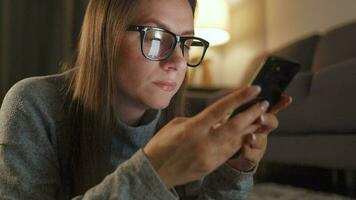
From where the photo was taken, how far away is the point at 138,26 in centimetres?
54

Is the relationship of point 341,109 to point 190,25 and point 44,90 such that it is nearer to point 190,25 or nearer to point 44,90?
point 190,25

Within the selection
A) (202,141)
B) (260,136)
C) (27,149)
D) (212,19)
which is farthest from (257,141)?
(212,19)

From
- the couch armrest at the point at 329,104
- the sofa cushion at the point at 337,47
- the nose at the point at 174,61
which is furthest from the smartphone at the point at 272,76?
the sofa cushion at the point at 337,47

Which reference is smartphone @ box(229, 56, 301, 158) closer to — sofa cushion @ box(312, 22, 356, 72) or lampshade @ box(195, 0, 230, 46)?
sofa cushion @ box(312, 22, 356, 72)

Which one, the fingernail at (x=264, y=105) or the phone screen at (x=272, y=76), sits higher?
the phone screen at (x=272, y=76)

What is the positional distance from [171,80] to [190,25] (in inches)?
4.3

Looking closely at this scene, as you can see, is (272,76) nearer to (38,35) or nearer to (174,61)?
(174,61)

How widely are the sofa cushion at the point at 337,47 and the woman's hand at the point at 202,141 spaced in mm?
1226

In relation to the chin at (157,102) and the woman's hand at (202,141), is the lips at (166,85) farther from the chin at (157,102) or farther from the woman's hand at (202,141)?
the woman's hand at (202,141)

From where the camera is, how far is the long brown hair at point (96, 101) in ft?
1.81

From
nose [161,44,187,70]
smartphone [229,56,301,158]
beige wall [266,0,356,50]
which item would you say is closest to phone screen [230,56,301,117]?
smartphone [229,56,301,158]

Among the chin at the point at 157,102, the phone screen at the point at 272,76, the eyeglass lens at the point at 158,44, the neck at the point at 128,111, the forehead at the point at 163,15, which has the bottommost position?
the neck at the point at 128,111

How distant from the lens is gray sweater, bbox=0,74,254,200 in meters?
0.37

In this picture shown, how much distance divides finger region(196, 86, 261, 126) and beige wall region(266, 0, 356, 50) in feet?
6.15
